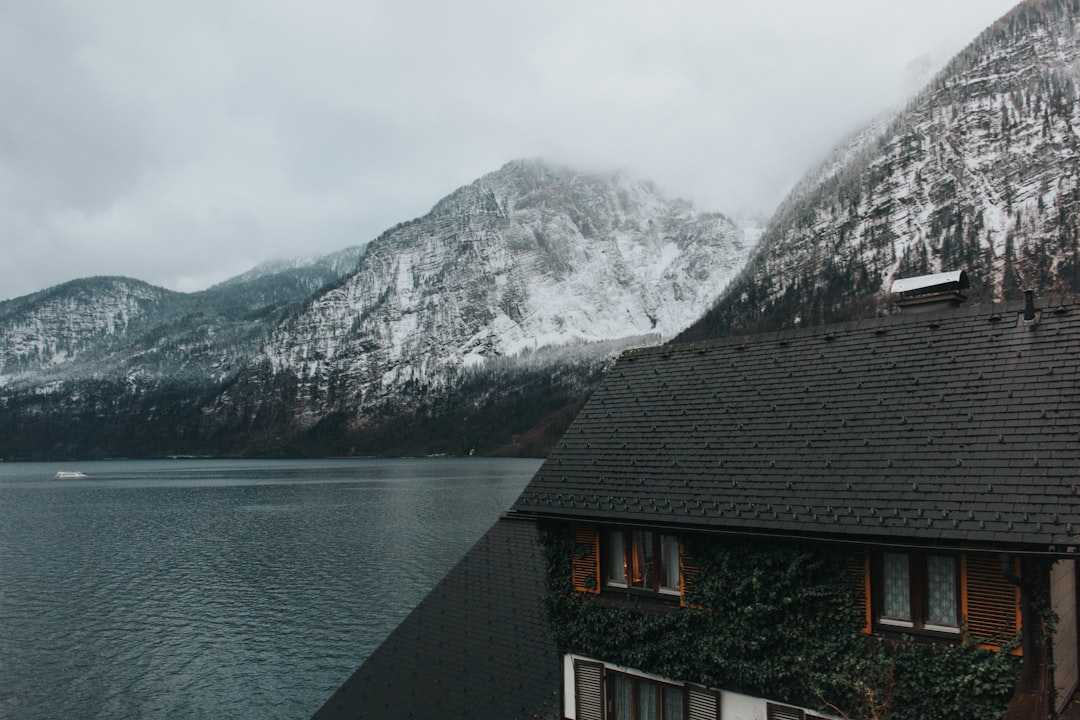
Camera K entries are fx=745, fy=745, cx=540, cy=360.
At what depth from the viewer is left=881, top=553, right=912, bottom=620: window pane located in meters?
11.4

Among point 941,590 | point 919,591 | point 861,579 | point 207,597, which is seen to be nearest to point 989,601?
point 941,590

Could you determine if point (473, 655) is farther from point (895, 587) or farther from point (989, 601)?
point (989, 601)

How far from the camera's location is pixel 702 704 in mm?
13469

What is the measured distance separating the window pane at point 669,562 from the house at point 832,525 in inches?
1.9

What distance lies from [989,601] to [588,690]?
7881mm

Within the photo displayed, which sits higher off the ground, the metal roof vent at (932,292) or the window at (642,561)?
the metal roof vent at (932,292)

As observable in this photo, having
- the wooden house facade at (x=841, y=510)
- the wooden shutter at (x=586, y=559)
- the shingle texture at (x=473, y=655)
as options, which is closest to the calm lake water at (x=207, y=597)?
the shingle texture at (x=473, y=655)

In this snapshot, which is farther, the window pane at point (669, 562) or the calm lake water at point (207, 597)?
the calm lake water at point (207, 597)

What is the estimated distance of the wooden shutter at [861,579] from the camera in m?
11.6

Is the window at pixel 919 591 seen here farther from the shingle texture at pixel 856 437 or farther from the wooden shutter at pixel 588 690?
the wooden shutter at pixel 588 690

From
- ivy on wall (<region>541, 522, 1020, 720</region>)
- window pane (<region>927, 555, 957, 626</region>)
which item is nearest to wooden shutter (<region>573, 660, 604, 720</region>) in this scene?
ivy on wall (<region>541, 522, 1020, 720</region>)

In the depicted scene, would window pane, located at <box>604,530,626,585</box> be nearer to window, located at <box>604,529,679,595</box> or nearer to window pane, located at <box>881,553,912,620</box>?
window, located at <box>604,529,679,595</box>

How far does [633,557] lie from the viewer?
1462 cm

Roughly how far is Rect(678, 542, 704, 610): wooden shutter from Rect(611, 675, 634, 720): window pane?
2.28 meters
